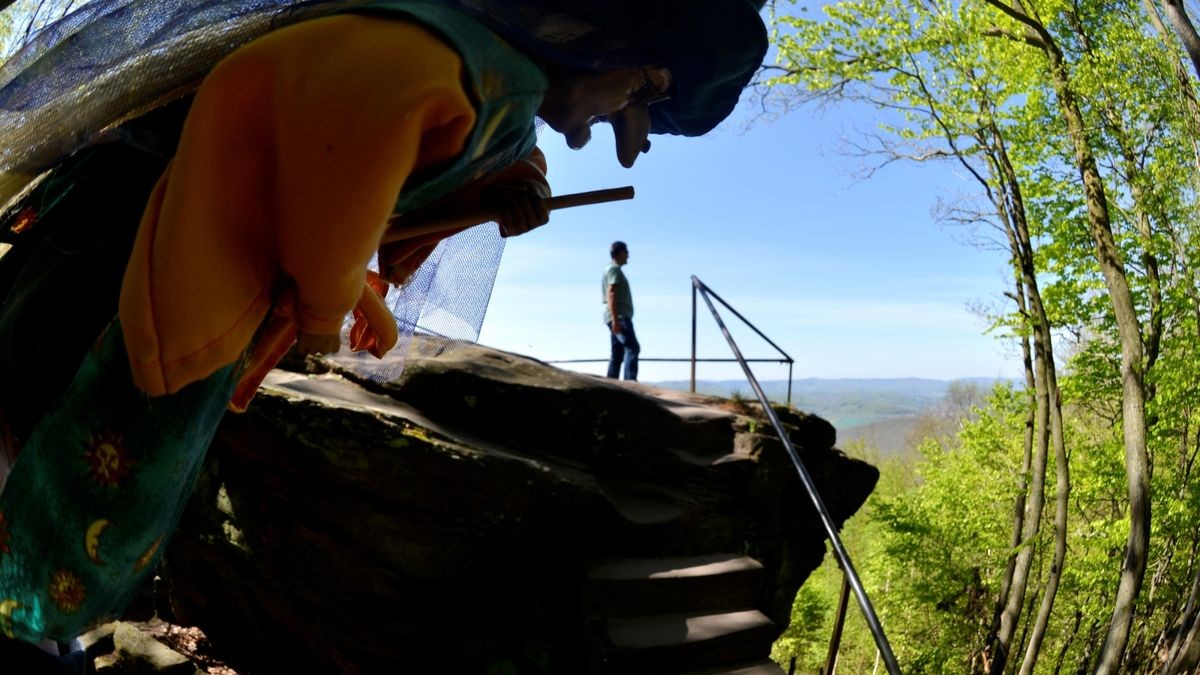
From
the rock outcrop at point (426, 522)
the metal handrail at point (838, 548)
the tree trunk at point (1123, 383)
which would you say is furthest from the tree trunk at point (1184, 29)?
the rock outcrop at point (426, 522)

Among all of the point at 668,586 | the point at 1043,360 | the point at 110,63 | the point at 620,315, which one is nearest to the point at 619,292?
the point at 620,315

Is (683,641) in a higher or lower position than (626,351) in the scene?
lower

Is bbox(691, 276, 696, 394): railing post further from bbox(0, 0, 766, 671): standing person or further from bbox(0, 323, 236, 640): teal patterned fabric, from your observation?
bbox(0, 323, 236, 640): teal patterned fabric

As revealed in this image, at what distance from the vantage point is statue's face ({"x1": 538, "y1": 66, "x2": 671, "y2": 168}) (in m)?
0.85

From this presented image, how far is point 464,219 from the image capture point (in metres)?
0.95

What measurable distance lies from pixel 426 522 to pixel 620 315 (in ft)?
15.5

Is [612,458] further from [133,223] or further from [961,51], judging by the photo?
[961,51]

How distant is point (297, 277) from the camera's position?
2.01 feet

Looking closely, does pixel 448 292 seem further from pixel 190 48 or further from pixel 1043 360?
pixel 1043 360

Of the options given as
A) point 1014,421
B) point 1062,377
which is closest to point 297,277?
point 1062,377

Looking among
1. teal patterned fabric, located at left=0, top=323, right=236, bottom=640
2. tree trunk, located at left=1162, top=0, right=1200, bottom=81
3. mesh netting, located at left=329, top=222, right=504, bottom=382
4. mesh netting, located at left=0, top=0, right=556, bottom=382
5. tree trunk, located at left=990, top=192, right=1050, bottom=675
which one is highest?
tree trunk, located at left=1162, top=0, right=1200, bottom=81

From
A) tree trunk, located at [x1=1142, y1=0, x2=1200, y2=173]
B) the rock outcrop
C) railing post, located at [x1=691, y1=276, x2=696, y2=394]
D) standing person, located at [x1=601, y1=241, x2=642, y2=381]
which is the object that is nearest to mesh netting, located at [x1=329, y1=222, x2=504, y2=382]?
the rock outcrop

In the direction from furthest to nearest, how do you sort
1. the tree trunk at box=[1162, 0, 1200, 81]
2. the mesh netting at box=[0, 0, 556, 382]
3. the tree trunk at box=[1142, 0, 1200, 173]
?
1. the tree trunk at box=[1142, 0, 1200, 173]
2. the tree trunk at box=[1162, 0, 1200, 81]
3. the mesh netting at box=[0, 0, 556, 382]

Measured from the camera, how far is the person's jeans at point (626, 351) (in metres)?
9.68
